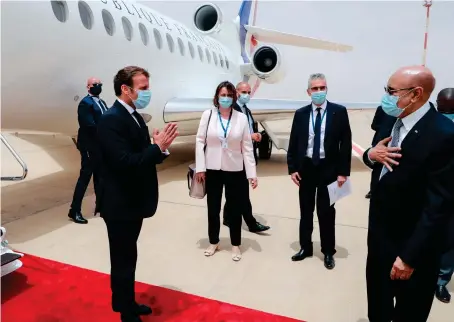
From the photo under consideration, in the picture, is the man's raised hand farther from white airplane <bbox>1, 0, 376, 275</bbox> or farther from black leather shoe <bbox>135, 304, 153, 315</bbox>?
white airplane <bbox>1, 0, 376, 275</bbox>

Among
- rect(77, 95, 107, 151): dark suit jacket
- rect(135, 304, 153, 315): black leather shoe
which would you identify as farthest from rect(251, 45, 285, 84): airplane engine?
rect(135, 304, 153, 315): black leather shoe

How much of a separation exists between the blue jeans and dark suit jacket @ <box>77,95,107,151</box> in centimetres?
384

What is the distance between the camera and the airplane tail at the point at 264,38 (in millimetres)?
13836

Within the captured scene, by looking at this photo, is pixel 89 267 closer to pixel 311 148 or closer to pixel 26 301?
pixel 26 301

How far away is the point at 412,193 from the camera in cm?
171

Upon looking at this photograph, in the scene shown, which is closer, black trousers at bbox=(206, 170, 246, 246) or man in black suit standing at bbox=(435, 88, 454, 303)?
man in black suit standing at bbox=(435, 88, 454, 303)

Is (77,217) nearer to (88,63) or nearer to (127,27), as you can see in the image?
(88,63)

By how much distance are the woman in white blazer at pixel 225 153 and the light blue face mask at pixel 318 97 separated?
705 mm

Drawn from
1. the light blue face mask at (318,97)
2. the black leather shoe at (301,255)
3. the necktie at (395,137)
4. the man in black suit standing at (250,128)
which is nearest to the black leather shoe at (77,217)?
the man in black suit standing at (250,128)

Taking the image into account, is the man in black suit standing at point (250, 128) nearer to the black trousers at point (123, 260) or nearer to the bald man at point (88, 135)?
the bald man at point (88, 135)

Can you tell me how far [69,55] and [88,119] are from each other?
1238mm

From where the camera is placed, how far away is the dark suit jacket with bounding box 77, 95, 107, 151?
13.8ft

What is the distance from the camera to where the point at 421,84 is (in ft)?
5.49

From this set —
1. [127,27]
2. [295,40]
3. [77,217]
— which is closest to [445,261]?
[77,217]
